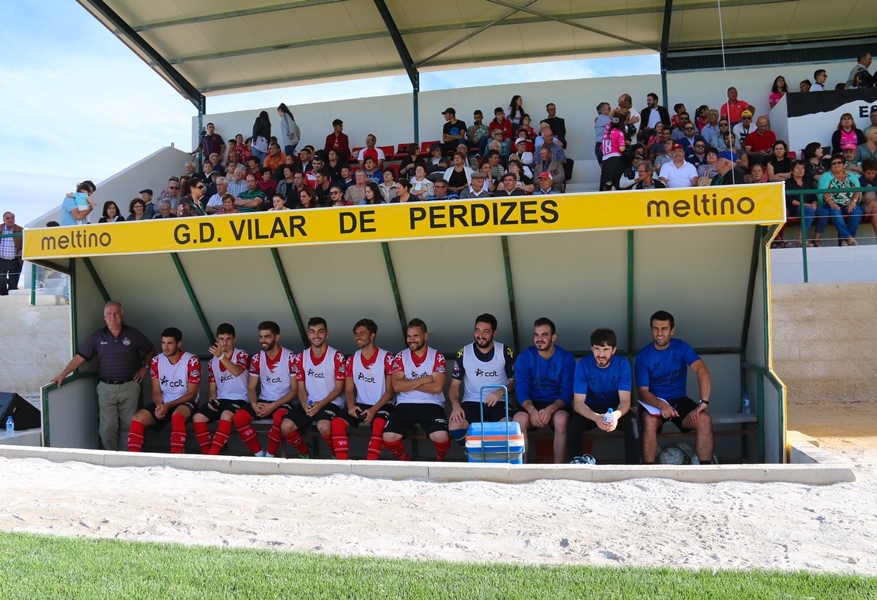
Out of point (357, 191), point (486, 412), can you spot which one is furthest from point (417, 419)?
point (357, 191)

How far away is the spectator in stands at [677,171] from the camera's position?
385 inches

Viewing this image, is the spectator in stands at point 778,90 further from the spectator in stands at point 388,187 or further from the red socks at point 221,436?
the red socks at point 221,436

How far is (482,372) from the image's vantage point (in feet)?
22.9

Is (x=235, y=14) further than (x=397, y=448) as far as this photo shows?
Yes

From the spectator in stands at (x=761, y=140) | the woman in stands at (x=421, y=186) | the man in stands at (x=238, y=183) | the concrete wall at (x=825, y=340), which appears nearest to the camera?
the concrete wall at (x=825, y=340)

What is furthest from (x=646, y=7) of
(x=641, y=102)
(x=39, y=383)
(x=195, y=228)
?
(x=39, y=383)

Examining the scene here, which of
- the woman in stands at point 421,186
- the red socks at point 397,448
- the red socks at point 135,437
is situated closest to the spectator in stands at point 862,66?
the woman in stands at point 421,186

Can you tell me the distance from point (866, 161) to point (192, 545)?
9.37 m

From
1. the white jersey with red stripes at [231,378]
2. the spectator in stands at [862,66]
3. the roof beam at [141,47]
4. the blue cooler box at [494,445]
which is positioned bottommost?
the blue cooler box at [494,445]

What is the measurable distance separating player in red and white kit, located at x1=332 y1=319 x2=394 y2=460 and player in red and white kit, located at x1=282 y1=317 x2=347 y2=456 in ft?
0.36

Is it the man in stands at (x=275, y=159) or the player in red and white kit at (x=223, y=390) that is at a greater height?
the man in stands at (x=275, y=159)

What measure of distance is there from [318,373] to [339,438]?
2.47 feet

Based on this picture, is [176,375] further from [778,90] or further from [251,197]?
[778,90]

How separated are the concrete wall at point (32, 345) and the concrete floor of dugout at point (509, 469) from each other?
4769 mm
